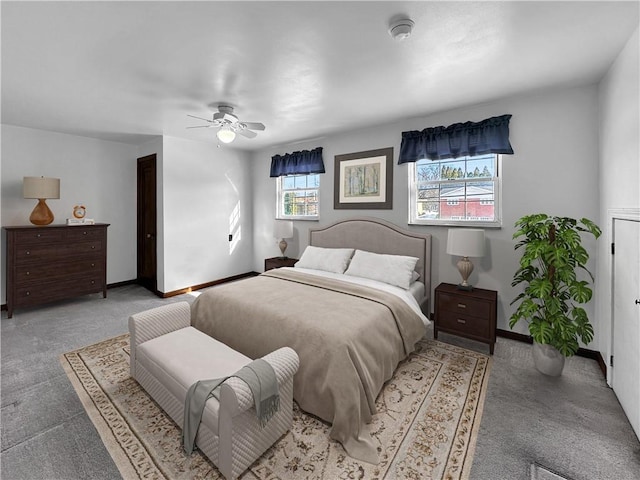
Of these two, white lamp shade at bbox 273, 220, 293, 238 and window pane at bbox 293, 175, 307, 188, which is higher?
window pane at bbox 293, 175, 307, 188

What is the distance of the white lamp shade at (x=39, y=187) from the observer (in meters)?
4.05

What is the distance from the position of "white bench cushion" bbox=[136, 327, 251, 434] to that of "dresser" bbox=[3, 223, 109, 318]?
117 inches

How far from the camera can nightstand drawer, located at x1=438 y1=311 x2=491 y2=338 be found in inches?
119

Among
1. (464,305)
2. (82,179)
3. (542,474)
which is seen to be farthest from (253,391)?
(82,179)

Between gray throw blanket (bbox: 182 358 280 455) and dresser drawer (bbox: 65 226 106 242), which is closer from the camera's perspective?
gray throw blanket (bbox: 182 358 280 455)

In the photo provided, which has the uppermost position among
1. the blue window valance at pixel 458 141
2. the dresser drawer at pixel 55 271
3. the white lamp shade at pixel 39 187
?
the blue window valance at pixel 458 141

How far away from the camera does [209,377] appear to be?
190 centimetres

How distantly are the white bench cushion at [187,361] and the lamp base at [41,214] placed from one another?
332cm

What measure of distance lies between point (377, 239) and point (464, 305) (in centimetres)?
144

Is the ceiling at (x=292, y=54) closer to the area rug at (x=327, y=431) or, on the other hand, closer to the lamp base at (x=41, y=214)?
the lamp base at (x=41, y=214)

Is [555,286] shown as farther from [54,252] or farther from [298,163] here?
[54,252]

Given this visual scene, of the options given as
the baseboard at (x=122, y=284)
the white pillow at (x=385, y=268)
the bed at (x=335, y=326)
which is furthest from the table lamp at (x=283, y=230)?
the baseboard at (x=122, y=284)

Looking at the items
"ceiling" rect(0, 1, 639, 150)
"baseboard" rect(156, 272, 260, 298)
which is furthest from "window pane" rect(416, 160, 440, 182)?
"baseboard" rect(156, 272, 260, 298)

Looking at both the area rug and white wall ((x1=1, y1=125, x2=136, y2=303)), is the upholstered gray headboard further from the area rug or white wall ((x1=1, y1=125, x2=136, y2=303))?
white wall ((x1=1, y1=125, x2=136, y2=303))
